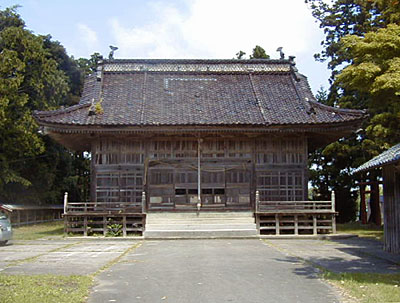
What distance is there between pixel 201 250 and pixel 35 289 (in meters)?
7.75

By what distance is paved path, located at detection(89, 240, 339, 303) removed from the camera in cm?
840

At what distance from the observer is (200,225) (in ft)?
69.4

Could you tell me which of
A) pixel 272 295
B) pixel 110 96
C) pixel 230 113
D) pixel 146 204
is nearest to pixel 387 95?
pixel 272 295

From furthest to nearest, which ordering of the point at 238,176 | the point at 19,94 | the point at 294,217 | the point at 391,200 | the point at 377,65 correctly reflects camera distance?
the point at 19,94
the point at 238,176
the point at 294,217
the point at 391,200
the point at 377,65

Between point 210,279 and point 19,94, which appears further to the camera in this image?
point 19,94

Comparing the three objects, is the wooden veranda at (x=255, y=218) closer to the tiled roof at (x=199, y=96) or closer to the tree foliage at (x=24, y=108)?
the tiled roof at (x=199, y=96)

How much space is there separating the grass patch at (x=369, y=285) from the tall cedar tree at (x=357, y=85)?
14.6ft

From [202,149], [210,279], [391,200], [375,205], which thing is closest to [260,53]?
[375,205]

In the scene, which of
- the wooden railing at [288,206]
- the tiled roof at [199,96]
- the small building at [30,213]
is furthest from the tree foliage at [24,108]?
the wooden railing at [288,206]

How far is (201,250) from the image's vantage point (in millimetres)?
15672

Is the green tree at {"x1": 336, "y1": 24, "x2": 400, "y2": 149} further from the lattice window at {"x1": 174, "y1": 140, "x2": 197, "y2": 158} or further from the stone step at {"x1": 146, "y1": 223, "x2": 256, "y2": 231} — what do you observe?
the lattice window at {"x1": 174, "y1": 140, "x2": 197, "y2": 158}

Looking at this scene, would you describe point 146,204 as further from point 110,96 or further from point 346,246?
point 346,246

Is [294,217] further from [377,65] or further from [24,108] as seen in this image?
[24,108]

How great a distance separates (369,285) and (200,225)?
1232 centimetres
